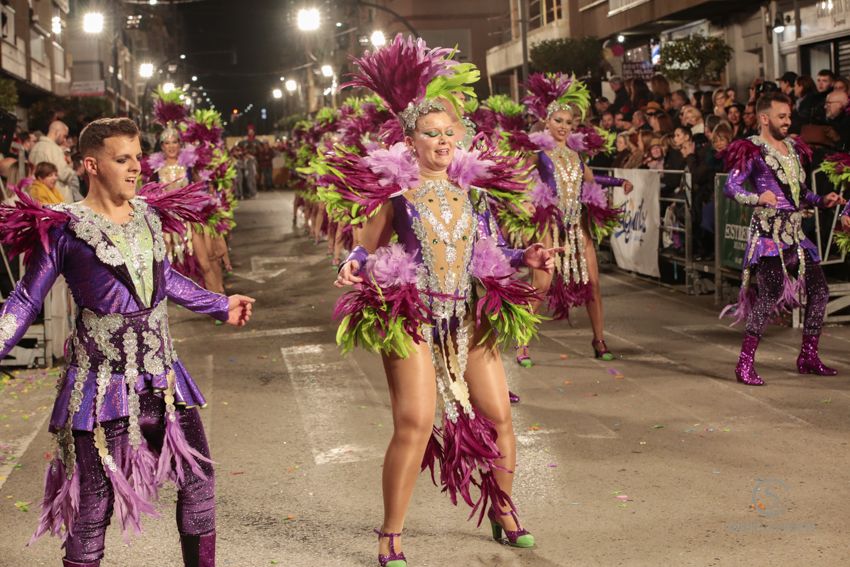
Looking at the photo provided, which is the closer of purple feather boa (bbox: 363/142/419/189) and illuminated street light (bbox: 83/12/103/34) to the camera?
purple feather boa (bbox: 363/142/419/189)

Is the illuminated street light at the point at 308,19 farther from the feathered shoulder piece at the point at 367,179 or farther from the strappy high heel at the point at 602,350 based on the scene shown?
the feathered shoulder piece at the point at 367,179

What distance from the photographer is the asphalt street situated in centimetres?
536

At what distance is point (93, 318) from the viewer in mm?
4398

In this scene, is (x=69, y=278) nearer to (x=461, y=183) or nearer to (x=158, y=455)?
(x=158, y=455)

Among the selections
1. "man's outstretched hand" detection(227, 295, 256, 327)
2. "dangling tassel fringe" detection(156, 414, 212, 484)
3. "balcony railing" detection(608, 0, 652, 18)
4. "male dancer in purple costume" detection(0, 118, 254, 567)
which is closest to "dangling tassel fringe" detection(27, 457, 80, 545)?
"male dancer in purple costume" detection(0, 118, 254, 567)

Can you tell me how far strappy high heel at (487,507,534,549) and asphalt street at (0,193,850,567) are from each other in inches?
2.3

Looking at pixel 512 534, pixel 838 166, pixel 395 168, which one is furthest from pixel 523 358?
pixel 395 168

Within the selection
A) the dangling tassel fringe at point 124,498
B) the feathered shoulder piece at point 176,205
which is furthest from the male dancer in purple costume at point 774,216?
the dangling tassel fringe at point 124,498

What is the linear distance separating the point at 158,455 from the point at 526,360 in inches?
215

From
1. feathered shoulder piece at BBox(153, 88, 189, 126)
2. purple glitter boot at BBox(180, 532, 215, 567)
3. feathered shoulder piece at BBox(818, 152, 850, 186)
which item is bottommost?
purple glitter boot at BBox(180, 532, 215, 567)

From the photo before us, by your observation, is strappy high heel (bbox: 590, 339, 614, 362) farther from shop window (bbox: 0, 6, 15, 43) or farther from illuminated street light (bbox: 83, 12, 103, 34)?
illuminated street light (bbox: 83, 12, 103, 34)

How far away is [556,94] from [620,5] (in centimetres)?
1959

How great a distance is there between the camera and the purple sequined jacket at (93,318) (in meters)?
4.34

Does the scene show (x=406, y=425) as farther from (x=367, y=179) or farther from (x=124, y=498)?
(x=124, y=498)
